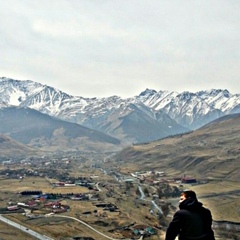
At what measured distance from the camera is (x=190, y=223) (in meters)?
7.73

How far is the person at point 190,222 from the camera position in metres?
7.63

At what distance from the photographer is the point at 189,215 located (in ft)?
25.3

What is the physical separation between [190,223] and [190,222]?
0.02 meters

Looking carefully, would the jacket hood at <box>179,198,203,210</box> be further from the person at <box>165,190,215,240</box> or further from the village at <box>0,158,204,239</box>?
the village at <box>0,158,204,239</box>

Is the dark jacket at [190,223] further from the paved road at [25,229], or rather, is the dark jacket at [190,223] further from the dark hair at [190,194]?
the paved road at [25,229]

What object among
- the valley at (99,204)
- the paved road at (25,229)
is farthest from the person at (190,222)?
the paved road at (25,229)

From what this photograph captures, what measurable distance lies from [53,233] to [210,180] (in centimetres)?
10255

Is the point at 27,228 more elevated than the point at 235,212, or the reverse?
the point at 235,212

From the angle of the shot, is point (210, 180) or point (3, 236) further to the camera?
point (210, 180)

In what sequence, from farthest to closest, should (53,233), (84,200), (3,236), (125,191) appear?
(125,191), (84,200), (53,233), (3,236)

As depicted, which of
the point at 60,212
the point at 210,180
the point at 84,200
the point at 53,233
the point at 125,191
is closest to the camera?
the point at 53,233

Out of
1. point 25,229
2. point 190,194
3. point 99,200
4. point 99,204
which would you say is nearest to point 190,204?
Answer: point 190,194

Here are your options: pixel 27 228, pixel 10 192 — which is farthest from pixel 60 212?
pixel 10 192

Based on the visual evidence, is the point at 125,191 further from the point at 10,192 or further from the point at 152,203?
the point at 10,192
